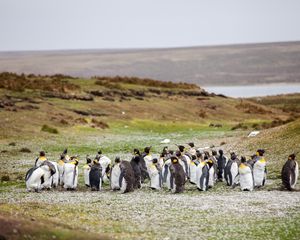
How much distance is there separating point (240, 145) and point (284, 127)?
2101 mm

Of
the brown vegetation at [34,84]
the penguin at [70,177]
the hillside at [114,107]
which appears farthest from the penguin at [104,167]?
the brown vegetation at [34,84]

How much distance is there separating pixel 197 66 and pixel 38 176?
139 metres

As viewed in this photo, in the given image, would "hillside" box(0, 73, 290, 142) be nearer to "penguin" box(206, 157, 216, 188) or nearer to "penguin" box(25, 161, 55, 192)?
"penguin" box(25, 161, 55, 192)

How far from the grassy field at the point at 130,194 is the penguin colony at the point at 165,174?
373 millimetres

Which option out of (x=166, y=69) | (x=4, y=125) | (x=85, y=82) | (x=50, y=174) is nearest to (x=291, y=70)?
(x=166, y=69)

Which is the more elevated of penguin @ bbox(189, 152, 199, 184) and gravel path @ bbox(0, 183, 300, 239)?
penguin @ bbox(189, 152, 199, 184)

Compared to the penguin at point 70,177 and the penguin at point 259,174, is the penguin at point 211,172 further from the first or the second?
the penguin at point 70,177

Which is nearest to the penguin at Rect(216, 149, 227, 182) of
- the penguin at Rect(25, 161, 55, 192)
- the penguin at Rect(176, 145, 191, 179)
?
the penguin at Rect(176, 145, 191, 179)

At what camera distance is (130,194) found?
21.4 meters

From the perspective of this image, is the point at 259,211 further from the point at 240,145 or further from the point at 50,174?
the point at 240,145

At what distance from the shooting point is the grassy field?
15.7m

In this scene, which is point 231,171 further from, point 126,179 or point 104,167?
point 104,167

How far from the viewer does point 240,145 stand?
1246 inches

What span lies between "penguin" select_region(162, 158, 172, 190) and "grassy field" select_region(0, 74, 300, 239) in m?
0.55
